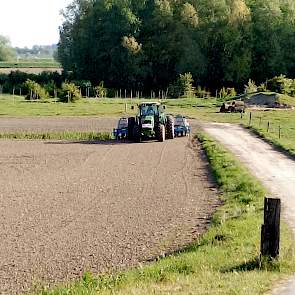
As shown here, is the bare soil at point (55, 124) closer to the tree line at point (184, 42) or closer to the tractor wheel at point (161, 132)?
the tractor wheel at point (161, 132)

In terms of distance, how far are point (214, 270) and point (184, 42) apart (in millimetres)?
72746

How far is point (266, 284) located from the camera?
10227mm

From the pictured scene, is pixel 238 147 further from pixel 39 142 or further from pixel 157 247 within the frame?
pixel 157 247

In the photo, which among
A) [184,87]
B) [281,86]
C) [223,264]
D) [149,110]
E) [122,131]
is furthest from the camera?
[184,87]

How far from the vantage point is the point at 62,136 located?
41.4 m

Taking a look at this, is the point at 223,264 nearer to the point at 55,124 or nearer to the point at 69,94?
the point at 55,124

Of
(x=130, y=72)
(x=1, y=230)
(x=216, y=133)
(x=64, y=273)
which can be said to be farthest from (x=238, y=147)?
(x=130, y=72)

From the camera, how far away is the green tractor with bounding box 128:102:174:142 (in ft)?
127

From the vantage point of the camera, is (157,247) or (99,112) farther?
(99,112)

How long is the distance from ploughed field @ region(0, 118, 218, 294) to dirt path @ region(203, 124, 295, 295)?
6.26 ft

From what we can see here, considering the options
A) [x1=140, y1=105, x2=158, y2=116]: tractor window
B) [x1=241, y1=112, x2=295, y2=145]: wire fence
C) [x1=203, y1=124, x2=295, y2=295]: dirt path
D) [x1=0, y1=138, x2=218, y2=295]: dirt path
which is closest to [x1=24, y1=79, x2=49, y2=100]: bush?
[x1=241, y1=112, x2=295, y2=145]: wire fence

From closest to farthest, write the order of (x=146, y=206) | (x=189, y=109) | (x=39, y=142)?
1. (x=146, y=206)
2. (x=39, y=142)
3. (x=189, y=109)

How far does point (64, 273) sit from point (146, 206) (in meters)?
6.69

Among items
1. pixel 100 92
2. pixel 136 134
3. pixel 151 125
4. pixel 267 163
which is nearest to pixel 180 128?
pixel 151 125
